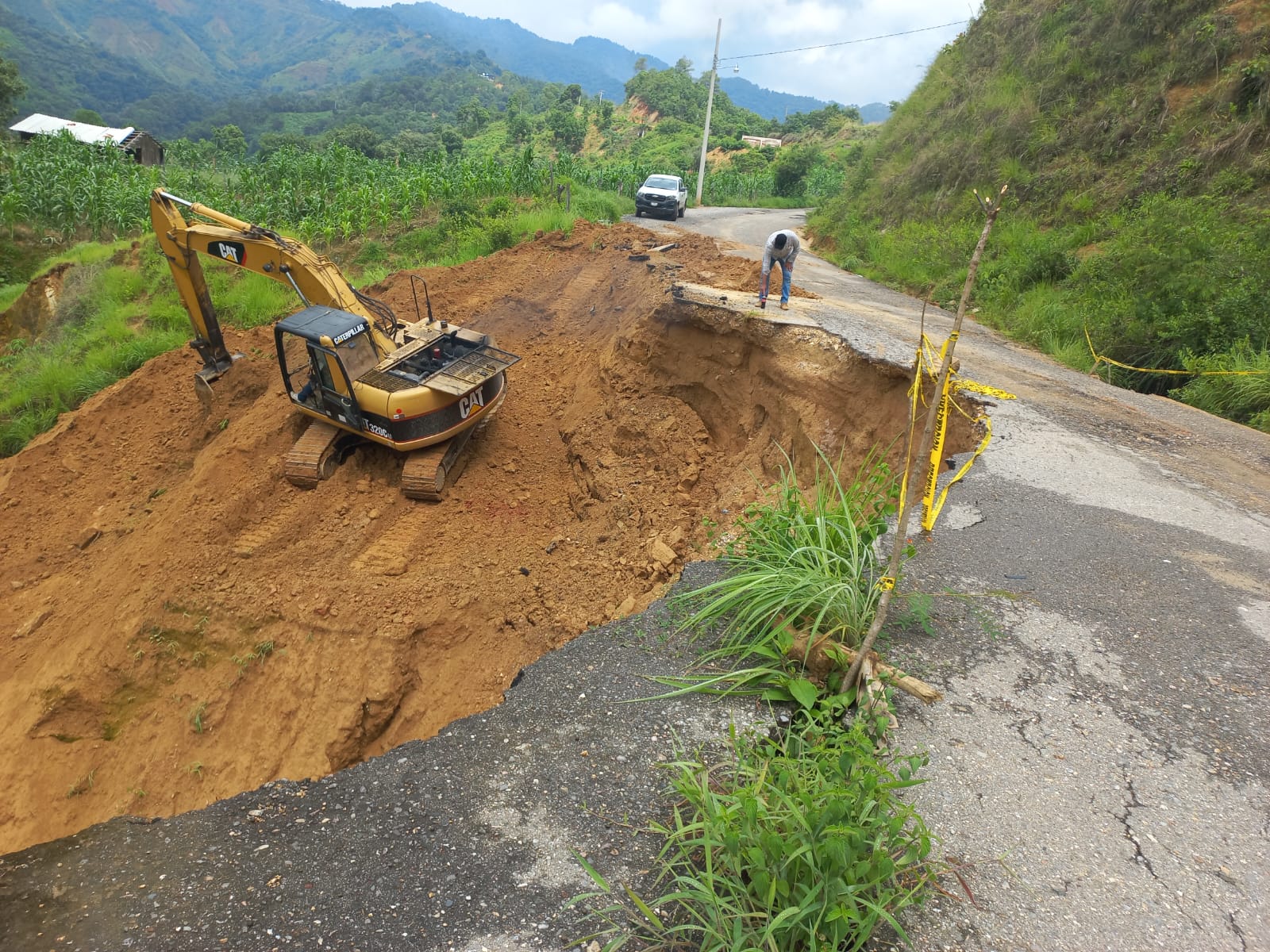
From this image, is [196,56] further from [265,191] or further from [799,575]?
→ [799,575]

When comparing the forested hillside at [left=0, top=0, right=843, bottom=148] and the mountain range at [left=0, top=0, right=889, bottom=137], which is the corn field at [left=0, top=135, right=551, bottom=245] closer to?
the mountain range at [left=0, top=0, right=889, bottom=137]

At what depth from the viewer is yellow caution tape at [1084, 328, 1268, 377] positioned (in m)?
7.90

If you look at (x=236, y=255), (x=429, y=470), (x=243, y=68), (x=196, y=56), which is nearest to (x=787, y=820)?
(x=429, y=470)

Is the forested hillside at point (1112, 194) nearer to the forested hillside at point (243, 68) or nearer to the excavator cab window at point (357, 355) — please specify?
the excavator cab window at point (357, 355)

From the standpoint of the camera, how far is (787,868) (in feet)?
8.06

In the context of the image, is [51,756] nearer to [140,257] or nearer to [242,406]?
[242,406]

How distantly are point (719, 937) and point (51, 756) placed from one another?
5.64 meters

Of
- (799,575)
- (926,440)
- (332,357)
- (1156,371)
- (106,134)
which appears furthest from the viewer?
(106,134)

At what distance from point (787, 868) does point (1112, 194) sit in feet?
47.0

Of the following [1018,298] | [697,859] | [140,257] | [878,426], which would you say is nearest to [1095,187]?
[1018,298]

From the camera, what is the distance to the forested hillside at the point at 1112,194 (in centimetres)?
889

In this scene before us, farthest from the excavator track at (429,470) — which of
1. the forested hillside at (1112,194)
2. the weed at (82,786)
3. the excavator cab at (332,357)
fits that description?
the forested hillside at (1112,194)

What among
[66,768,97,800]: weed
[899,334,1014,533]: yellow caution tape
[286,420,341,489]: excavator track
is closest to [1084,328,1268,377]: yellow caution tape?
[899,334,1014,533]: yellow caution tape

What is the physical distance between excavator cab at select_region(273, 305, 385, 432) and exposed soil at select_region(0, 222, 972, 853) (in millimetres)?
829
